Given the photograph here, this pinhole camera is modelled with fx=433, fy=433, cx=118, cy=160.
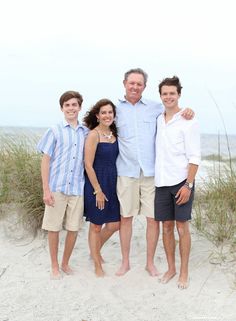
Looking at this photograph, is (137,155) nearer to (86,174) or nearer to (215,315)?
(86,174)

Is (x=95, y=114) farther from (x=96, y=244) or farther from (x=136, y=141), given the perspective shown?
(x=96, y=244)

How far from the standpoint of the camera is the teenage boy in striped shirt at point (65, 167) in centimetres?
426

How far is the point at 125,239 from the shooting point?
4570 mm

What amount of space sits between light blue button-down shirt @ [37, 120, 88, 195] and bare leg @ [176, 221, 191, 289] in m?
1.09

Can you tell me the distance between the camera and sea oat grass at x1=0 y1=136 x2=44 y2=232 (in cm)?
529

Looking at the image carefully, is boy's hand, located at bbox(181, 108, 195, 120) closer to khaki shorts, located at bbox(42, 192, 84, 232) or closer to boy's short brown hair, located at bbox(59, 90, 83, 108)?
boy's short brown hair, located at bbox(59, 90, 83, 108)

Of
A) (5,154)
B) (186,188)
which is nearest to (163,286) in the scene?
(186,188)

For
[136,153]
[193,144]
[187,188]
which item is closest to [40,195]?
[136,153]

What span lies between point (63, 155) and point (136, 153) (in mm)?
729

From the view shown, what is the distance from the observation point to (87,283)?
172 inches

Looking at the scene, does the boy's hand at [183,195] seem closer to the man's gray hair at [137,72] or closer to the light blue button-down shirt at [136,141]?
the light blue button-down shirt at [136,141]

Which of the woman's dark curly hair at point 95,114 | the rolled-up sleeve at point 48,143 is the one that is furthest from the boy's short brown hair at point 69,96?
the rolled-up sleeve at point 48,143

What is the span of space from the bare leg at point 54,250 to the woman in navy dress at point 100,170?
36 cm

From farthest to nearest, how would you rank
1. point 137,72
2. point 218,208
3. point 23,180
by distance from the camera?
point 23,180
point 218,208
point 137,72
